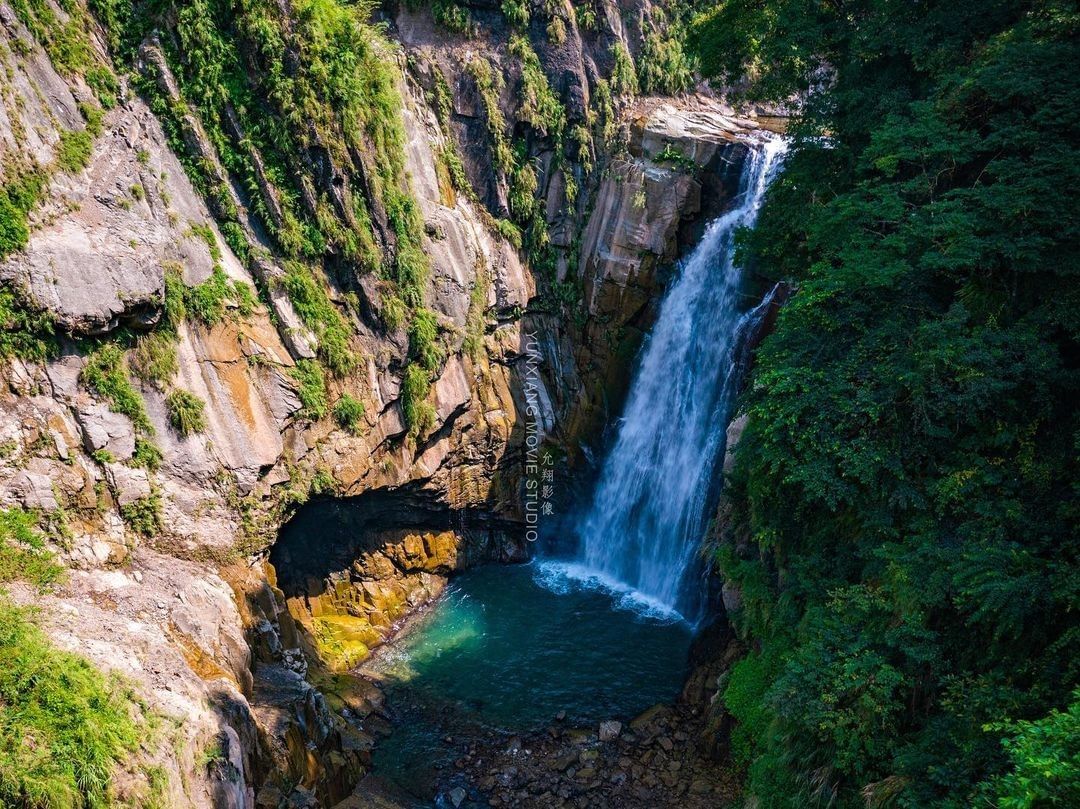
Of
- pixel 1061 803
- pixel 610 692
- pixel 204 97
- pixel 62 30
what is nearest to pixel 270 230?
pixel 204 97

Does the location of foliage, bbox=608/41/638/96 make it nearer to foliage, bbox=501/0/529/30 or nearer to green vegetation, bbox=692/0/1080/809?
foliage, bbox=501/0/529/30

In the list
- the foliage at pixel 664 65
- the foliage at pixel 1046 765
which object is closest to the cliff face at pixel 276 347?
the foliage at pixel 664 65

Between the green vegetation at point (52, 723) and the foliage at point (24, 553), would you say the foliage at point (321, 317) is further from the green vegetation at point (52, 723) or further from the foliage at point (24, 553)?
the green vegetation at point (52, 723)

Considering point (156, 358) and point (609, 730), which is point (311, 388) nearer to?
point (156, 358)

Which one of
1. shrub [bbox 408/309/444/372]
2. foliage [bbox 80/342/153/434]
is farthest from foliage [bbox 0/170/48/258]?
shrub [bbox 408/309/444/372]

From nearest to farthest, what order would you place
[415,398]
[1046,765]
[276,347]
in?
[1046,765], [276,347], [415,398]

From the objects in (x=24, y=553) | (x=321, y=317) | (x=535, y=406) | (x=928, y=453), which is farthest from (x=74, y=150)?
(x=928, y=453)
